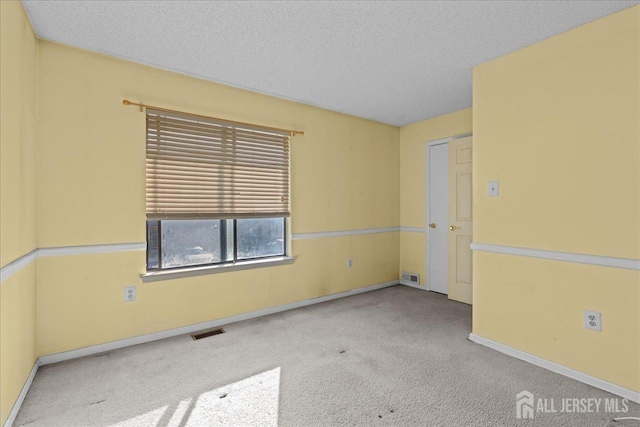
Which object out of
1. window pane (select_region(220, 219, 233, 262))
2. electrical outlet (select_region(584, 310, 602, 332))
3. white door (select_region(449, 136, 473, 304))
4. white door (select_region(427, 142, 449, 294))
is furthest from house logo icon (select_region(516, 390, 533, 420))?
window pane (select_region(220, 219, 233, 262))

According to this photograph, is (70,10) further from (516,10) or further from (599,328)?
(599,328)

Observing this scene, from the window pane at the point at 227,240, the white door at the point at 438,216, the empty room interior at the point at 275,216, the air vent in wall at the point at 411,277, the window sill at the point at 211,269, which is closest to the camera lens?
the empty room interior at the point at 275,216

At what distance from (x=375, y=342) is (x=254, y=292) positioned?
4.62ft

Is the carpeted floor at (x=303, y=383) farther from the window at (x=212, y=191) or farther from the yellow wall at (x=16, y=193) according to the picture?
the window at (x=212, y=191)

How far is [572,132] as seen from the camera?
220 centimetres

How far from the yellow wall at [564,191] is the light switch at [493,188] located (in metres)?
0.05

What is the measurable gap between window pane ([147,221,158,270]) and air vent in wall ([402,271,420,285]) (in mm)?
3463

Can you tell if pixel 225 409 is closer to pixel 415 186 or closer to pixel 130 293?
pixel 130 293

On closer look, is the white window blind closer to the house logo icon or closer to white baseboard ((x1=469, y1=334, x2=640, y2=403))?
white baseboard ((x1=469, y1=334, x2=640, y2=403))

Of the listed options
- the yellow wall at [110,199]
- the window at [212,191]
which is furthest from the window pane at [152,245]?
the yellow wall at [110,199]

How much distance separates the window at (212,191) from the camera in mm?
2840

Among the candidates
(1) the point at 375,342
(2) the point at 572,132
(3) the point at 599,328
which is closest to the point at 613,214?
(2) the point at 572,132

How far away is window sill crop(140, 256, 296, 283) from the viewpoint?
2.79m

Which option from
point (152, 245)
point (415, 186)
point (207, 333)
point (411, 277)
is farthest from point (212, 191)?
point (411, 277)
